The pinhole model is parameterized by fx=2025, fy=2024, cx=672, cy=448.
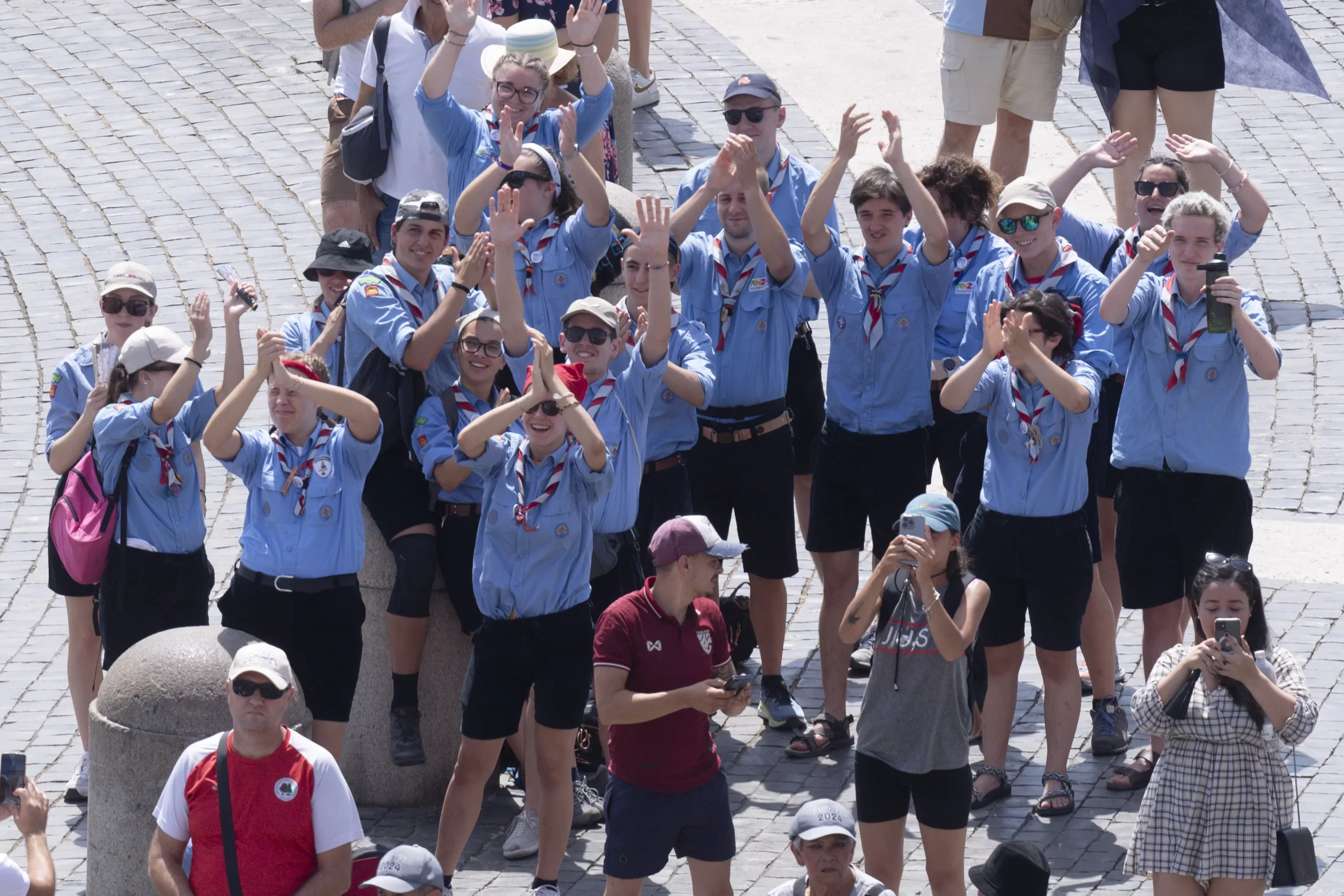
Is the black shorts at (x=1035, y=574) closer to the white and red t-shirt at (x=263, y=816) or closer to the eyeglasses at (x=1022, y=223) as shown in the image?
the eyeglasses at (x=1022, y=223)

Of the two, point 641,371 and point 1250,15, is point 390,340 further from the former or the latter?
point 1250,15

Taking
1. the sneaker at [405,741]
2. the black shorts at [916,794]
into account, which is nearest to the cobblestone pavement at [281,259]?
the sneaker at [405,741]

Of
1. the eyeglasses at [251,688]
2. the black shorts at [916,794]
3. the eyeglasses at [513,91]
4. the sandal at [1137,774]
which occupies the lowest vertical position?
the sandal at [1137,774]

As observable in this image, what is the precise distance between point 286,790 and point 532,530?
1.66m

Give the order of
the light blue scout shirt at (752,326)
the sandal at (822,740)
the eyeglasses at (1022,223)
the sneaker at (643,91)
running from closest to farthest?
the eyeglasses at (1022,223)
the sandal at (822,740)
the light blue scout shirt at (752,326)
the sneaker at (643,91)

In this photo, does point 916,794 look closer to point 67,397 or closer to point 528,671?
point 528,671

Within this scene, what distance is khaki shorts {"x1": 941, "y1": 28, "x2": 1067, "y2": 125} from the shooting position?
467 inches

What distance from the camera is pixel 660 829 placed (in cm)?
732

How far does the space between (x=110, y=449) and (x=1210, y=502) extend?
4.57m

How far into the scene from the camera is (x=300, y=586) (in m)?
7.82

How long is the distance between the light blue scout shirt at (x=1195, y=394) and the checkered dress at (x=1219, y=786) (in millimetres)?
1344

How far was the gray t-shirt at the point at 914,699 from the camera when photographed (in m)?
7.39

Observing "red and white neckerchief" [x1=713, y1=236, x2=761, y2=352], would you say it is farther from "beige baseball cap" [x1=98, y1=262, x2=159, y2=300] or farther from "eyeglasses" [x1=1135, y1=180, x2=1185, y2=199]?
"beige baseball cap" [x1=98, y1=262, x2=159, y2=300]

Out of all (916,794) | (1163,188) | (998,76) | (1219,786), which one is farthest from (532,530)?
(998,76)
